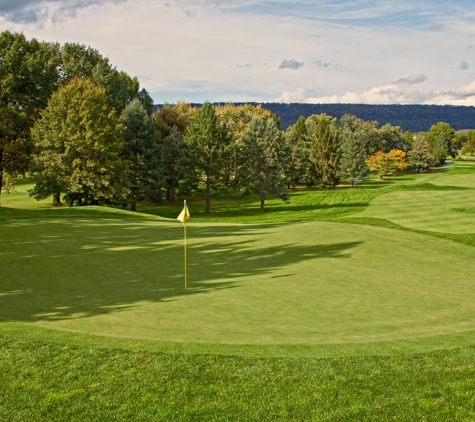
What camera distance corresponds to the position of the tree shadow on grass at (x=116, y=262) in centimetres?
1003

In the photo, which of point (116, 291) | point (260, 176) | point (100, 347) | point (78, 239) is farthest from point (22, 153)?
point (100, 347)

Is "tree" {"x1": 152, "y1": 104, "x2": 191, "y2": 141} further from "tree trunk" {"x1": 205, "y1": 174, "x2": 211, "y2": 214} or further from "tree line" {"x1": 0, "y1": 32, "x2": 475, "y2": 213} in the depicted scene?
"tree trunk" {"x1": 205, "y1": 174, "x2": 211, "y2": 214}

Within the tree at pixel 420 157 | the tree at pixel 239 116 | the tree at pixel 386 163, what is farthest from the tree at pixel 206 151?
the tree at pixel 420 157

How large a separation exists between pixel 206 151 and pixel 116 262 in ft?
126

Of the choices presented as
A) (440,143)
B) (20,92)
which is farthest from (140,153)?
(440,143)

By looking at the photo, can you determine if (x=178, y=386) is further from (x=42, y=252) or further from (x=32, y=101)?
(x=32, y=101)

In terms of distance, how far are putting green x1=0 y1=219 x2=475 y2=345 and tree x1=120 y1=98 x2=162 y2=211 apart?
106 ft

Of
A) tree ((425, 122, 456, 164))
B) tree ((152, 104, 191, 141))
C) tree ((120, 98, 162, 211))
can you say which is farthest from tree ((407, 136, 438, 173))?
tree ((120, 98, 162, 211))

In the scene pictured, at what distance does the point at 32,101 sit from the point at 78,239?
33.7 metres

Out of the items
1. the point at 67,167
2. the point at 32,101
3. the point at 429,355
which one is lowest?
the point at 429,355

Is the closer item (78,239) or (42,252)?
(42,252)

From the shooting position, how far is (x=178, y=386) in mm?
6383

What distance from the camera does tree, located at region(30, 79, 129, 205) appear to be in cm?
4053

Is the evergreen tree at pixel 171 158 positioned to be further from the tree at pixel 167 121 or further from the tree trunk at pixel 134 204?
the tree at pixel 167 121
